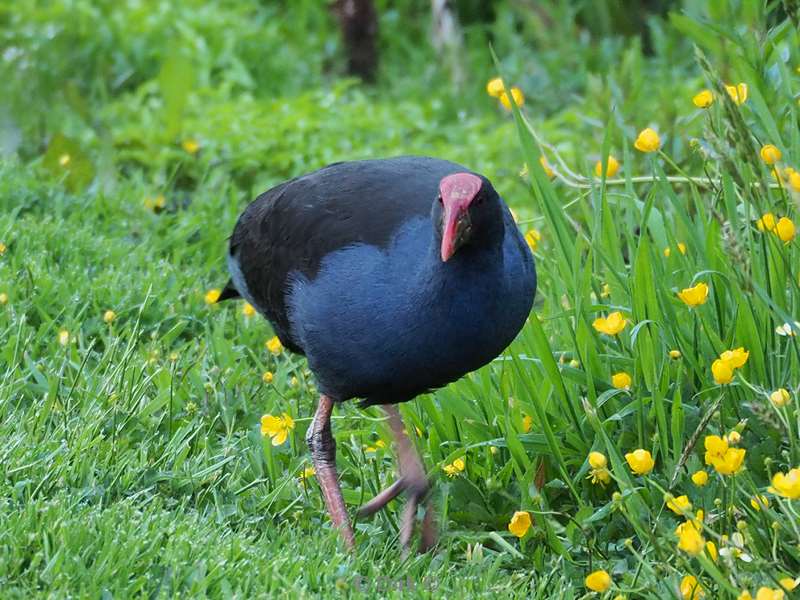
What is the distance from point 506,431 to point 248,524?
712 millimetres

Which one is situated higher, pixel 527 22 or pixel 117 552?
pixel 117 552

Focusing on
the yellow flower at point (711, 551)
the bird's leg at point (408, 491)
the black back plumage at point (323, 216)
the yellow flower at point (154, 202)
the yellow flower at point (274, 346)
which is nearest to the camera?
the yellow flower at point (711, 551)

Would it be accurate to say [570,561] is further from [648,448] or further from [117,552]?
[117,552]

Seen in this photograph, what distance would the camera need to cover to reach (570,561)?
3.34 meters

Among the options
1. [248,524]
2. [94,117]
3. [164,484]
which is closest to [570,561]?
[248,524]

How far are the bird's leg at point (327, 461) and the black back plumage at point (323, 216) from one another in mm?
204

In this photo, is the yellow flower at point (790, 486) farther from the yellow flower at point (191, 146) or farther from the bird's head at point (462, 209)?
the yellow flower at point (191, 146)

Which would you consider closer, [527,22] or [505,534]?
[505,534]

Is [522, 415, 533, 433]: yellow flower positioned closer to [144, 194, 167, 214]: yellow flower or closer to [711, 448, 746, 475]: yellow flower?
[711, 448, 746, 475]: yellow flower

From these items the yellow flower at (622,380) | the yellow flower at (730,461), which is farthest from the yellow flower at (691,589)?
the yellow flower at (622,380)

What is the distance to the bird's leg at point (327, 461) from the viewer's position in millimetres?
3507

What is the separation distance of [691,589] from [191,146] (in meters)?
3.87

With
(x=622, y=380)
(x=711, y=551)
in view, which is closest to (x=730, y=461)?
(x=711, y=551)

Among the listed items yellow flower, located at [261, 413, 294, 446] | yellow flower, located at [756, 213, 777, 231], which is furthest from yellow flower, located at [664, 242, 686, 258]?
yellow flower, located at [261, 413, 294, 446]
